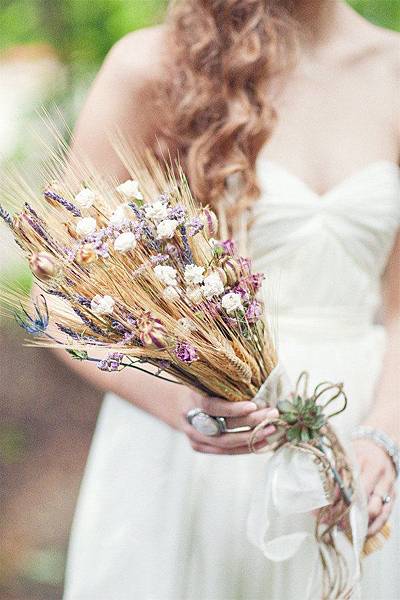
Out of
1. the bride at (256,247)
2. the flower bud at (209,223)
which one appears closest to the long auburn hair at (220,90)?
the bride at (256,247)

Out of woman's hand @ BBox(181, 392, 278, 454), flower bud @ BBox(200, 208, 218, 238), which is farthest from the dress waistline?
flower bud @ BBox(200, 208, 218, 238)

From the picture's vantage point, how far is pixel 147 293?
78 centimetres

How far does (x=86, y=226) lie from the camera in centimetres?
75

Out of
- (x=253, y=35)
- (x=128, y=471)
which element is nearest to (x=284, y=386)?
(x=128, y=471)

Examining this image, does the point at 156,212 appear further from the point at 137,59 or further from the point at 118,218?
the point at 137,59

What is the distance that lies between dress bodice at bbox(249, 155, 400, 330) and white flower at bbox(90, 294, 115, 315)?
484mm

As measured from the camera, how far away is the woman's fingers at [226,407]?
877 mm

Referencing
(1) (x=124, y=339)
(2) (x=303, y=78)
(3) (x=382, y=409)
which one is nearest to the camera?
(1) (x=124, y=339)

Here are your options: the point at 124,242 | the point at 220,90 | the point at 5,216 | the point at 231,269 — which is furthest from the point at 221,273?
the point at 220,90

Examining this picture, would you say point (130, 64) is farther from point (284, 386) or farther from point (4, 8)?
point (4, 8)

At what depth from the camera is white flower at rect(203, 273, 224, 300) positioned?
0.78 m

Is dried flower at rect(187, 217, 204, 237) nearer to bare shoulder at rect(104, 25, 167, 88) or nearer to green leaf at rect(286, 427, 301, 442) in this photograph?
green leaf at rect(286, 427, 301, 442)

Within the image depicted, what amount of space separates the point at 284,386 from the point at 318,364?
1.06 feet

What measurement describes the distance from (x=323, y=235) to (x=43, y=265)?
0.60 m
